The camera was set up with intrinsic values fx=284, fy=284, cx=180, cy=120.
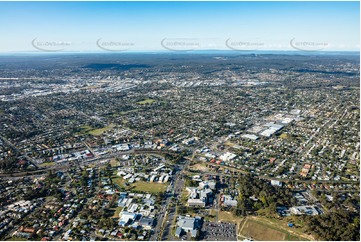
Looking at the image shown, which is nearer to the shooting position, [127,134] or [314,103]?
[127,134]

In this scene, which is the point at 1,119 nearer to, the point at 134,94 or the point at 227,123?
the point at 134,94

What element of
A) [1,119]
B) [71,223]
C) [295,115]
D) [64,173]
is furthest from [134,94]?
[71,223]

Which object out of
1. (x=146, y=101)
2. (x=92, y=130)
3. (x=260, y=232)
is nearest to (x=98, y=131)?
(x=92, y=130)

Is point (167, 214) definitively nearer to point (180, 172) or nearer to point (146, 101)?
point (180, 172)

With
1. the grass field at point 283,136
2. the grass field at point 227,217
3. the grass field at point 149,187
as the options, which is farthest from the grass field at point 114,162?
the grass field at point 283,136

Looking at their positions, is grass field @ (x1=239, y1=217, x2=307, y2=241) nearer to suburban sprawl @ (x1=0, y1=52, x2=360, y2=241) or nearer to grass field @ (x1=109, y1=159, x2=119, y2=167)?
suburban sprawl @ (x1=0, y1=52, x2=360, y2=241)

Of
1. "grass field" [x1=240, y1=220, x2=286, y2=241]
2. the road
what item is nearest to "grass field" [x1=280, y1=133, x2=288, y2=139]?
the road

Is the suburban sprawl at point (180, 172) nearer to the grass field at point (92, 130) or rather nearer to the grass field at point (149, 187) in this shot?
the grass field at point (149, 187)

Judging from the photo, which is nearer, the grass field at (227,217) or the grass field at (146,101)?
the grass field at (227,217)
